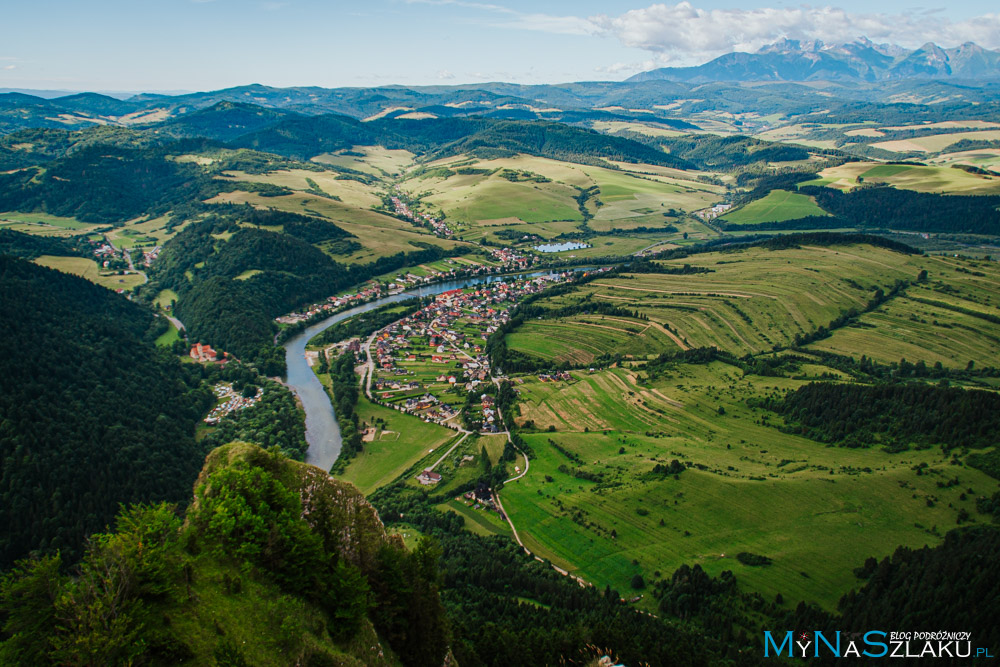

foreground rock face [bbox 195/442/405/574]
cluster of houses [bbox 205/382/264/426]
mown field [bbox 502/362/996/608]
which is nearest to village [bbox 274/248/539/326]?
cluster of houses [bbox 205/382/264/426]

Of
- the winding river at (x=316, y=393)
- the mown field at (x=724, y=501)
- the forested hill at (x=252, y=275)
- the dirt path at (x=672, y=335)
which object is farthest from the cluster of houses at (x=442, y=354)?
the dirt path at (x=672, y=335)

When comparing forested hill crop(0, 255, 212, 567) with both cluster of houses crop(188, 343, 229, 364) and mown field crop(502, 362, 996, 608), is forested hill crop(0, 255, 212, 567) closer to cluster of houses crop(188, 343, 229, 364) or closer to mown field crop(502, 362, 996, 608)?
cluster of houses crop(188, 343, 229, 364)

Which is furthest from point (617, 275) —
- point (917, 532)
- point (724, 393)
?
point (917, 532)

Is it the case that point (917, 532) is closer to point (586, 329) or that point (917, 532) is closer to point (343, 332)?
point (586, 329)

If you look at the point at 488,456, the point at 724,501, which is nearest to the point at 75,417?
the point at 488,456

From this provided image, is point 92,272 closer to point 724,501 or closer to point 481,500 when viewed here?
point 481,500

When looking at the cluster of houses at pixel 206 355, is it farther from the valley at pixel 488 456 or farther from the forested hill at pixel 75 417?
the forested hill at pixel 75 417

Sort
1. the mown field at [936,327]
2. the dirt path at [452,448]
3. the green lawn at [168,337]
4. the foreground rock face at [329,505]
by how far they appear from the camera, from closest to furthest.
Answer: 1. the foreground rock face at [329,505]
2. the dirt path at [452,448]
3. the mown field at [936,327]
4. the green lawn at [168,337]
